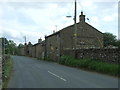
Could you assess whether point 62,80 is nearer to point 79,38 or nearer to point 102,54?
point 102,54

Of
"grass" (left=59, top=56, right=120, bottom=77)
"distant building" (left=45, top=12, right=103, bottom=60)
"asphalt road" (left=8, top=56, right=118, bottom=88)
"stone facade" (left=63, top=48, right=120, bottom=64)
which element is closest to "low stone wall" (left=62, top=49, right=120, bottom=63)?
"stone facade" (left=63, top=48, right=120, bottom=64)

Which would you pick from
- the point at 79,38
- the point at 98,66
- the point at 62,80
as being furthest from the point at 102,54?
the point at 79,38

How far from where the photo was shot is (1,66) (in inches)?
735

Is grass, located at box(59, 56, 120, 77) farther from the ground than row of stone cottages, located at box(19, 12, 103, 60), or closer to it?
closer to it

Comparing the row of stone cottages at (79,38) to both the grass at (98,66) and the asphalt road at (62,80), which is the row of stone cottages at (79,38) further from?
the asphalt road at (62,80)

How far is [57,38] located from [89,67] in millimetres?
28594

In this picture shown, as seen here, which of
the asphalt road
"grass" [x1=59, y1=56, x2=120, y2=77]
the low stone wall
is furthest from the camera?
the low stone wall

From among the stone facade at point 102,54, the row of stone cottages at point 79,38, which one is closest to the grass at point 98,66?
the stone facade at point 102,54

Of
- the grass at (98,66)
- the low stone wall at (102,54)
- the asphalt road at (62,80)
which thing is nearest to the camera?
the asphalt road at (62,80)

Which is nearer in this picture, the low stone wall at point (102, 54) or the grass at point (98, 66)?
the grass at point (98, 66)

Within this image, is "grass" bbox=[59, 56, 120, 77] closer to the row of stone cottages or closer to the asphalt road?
the asphalt road

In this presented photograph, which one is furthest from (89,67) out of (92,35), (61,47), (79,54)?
(92,35)

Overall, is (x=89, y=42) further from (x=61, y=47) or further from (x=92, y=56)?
(x=92, y=56)

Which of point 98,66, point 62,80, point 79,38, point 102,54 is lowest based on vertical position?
point 62,80
